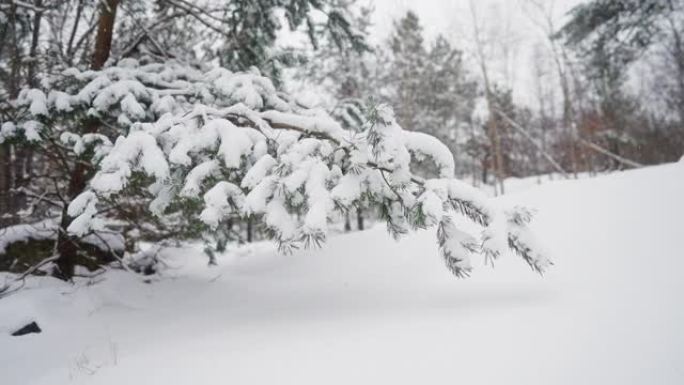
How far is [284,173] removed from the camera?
117 inches

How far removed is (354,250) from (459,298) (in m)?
2.99

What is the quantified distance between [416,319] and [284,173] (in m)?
1.80

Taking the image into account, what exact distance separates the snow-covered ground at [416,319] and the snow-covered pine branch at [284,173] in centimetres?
57

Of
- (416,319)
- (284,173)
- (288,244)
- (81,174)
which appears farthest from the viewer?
(81,174)

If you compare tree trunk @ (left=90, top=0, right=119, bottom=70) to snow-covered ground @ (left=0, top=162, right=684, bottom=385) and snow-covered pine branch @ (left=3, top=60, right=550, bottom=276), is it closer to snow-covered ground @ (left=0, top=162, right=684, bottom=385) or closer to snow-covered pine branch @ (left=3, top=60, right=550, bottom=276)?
snow-covered pine branch @ (left=3, top=60, right=550, bottom=276)

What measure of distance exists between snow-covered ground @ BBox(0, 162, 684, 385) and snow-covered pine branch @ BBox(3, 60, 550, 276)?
57 centimetres

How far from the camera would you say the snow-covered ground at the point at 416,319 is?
242 cm

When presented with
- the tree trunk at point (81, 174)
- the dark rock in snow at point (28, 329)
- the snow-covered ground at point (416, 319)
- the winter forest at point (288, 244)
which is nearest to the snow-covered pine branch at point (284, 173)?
the winter forest at point (288, 244)

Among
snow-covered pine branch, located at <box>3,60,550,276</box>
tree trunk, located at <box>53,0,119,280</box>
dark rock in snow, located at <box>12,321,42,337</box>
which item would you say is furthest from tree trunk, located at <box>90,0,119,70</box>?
dark rock in snow, located at <box>12,321,42,337</box>

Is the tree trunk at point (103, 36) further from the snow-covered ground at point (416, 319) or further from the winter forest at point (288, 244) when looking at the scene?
the snow-covered ground at point (416, 319)

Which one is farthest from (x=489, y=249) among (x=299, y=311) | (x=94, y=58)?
(x=94, y=58)

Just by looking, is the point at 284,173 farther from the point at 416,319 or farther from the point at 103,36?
the point at 103,36

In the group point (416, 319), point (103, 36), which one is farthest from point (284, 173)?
point (103, 36)

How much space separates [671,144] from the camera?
65.9 feet
